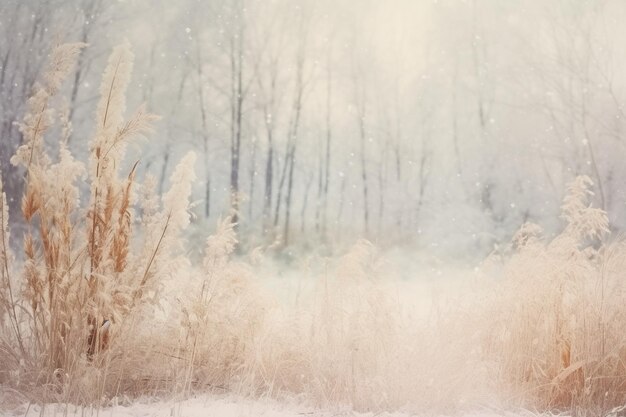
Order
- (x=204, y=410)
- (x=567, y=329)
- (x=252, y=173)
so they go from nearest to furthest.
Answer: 1. (x=204, y=410)
2. (x=567, y=329)
3. (x=252, y=173)

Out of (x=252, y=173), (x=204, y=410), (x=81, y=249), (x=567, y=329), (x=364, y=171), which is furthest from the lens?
(x=364, y=171)

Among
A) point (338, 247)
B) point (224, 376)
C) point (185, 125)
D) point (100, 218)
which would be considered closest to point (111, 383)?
point (224, 376)

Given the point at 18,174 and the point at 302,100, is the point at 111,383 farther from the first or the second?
the point at 302,100

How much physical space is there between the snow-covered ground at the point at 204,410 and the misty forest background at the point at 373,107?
302 cm

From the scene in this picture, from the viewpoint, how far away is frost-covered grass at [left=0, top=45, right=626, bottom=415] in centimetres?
176

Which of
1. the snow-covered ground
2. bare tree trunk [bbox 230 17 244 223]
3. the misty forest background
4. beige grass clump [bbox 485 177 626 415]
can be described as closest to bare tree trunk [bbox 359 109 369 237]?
the misty forest background

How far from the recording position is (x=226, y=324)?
6.75 ft

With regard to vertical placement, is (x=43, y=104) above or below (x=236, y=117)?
below

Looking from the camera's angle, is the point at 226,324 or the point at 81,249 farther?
the point at 226,324

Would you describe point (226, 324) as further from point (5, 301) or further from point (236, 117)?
point (236, 117)

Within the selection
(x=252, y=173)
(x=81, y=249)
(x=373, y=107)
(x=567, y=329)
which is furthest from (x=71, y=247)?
(x=373, y=107)

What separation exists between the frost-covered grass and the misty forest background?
2.65 meters

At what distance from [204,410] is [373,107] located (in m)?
4.30

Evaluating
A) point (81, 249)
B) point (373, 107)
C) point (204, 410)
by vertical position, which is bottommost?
point (204, 410)
